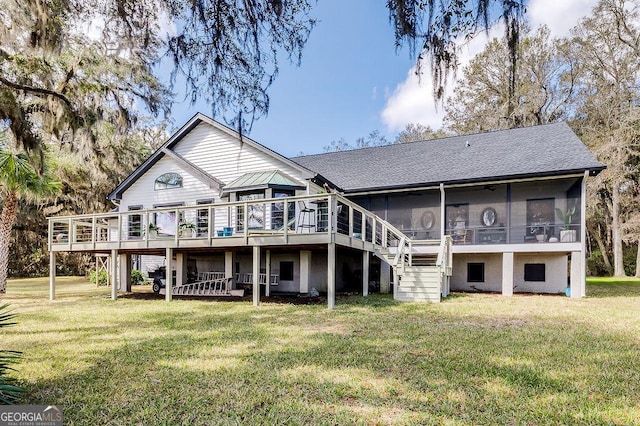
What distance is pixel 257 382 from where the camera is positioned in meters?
4.03

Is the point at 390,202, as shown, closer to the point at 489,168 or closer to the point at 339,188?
the point at 339,188

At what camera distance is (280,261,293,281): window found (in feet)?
43.8

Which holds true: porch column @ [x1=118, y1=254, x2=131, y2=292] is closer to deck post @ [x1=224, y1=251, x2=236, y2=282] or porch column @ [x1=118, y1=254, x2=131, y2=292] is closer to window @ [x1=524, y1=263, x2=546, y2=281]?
deck post @ [x1=224, y1=251, x2=236, y2=282]

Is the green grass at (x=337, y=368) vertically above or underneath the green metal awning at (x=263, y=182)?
underneath

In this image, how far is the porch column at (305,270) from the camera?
12219 millimetres

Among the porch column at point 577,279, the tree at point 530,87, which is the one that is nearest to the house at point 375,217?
the porch column at point 577,279

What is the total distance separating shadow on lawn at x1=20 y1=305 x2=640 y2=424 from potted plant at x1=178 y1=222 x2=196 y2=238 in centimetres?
635

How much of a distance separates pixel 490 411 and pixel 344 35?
4451 mm

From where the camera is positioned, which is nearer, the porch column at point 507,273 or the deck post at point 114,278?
the deck post at point 114,278

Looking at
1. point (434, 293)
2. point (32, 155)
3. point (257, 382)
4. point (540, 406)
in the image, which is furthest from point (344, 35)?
point (32, 155)

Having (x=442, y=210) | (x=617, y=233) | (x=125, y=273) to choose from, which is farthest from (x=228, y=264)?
(x=617, y=233)

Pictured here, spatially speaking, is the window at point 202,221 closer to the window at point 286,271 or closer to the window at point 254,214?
the window at point 254,214

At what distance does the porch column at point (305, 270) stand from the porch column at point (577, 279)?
8.32 meters

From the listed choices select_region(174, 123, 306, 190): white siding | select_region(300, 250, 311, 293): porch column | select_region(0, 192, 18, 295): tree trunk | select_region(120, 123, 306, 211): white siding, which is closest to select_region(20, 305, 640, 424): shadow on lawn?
select_region(300, 250, 311, 293): porch column
